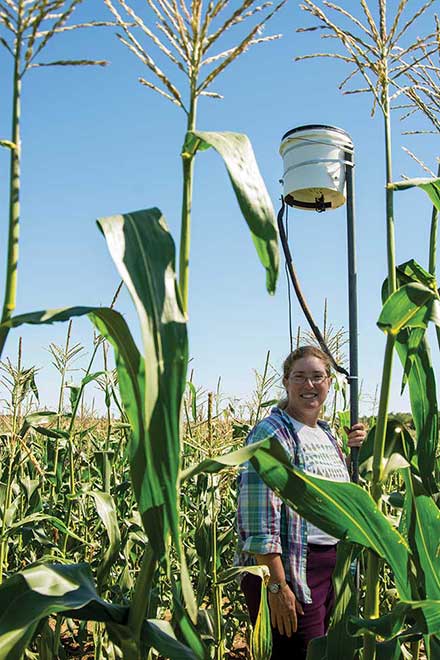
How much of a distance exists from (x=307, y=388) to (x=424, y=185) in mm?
1386

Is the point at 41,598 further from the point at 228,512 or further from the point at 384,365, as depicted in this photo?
the point at 228,512

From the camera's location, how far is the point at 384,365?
5.54 feet

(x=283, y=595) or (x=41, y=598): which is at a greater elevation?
(x=41, y=598)

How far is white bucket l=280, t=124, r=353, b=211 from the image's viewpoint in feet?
8.43

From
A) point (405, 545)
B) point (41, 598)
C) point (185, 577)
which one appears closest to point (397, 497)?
point (405, 545)

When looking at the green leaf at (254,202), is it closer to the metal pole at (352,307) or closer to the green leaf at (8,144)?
the green leaf at (8,144)

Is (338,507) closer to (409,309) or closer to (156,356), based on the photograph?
(409,309)

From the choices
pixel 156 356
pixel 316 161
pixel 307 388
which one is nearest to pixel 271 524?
pixel 307 388

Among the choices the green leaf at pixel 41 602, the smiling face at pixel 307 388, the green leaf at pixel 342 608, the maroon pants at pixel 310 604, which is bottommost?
the maroon pants at pixel 310 604

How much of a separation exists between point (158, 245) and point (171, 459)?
0.38m

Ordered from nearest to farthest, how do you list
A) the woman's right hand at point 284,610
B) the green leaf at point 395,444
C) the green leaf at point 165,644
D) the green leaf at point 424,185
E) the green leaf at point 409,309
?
1. the green leaf at point 165,644
2. the green leaf at point 409,309
3. the green leaf at point 424,185
4. the green leaf at point 395,444
5. the woman's right hand at point 284,610

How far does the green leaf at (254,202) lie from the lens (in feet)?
3.76

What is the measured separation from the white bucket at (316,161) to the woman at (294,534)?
0.78 metres

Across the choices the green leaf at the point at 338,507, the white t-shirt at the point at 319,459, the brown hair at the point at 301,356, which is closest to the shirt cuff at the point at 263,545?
the white t-shirt at the point at 319,459
